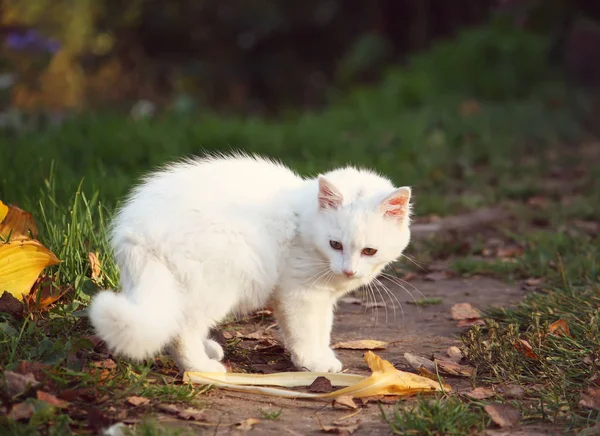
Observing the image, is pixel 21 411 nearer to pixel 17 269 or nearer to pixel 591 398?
pixel 17 269

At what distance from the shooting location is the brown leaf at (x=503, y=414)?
9.67 feet

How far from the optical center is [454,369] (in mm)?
3518

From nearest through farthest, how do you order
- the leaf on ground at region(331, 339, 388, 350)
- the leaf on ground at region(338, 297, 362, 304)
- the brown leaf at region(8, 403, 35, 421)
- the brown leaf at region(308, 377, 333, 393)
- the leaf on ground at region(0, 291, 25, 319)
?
the brown leaf at region(8, 403, 35, 421), the brown leaf at region(308, 377, 333, 393), the leaf on ground at region(0, 291, 25, 319), the leaf on ground at region(331, 339, 388, 350), the leaf on ground at region(338, 297, 362, 304)

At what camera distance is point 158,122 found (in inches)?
332

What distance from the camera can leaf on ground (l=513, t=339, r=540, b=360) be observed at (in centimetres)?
350

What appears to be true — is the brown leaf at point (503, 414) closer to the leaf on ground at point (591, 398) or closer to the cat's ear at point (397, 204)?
the leaf on ground at point (591, 398)

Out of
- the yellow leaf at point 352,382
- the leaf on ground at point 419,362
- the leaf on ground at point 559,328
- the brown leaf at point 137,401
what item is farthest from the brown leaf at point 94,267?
the leaf on ground at point 559,328

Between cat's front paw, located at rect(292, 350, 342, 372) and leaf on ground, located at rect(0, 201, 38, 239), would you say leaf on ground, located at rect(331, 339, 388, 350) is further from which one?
leaf on ground, located at rect(0, 201, 38, 239)

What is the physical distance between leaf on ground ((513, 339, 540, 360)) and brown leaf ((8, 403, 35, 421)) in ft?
6.54

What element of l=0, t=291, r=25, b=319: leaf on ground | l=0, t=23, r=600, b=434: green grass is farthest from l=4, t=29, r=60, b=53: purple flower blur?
l=0, t=291, r=25, b=319: leaf on ground

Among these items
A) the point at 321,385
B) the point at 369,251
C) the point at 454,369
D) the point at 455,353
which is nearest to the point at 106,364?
the point at 321,385

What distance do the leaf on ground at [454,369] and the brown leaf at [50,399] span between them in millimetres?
1513

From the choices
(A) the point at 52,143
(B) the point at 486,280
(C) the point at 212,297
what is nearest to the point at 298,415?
(C) the point at 212,297

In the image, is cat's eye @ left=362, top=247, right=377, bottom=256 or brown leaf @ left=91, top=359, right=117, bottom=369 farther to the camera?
cat's eye @ left=362, top=247, right=377, bottom=256
